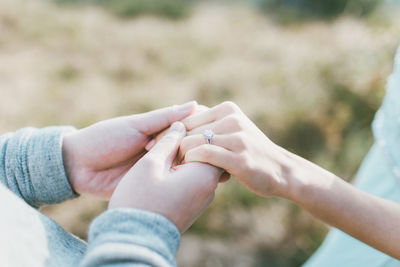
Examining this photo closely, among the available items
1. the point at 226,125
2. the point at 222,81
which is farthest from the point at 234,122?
the point at 222,81

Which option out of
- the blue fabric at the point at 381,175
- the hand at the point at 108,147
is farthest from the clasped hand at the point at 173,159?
the blue fabric at the point at 381,175

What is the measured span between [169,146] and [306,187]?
47 cm

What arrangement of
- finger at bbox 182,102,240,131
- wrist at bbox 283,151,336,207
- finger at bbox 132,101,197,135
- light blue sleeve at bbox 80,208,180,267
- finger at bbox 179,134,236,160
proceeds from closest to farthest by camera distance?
light blue sleeve at bbox 80,208,180,267
wrist at bbox 283,151,336,207
finger at bbox 179,134,236,160
finger at bbox 182,102,240,131
finger at bbox 132,101,197,135

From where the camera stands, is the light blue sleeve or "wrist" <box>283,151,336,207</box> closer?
the light blue sleeve

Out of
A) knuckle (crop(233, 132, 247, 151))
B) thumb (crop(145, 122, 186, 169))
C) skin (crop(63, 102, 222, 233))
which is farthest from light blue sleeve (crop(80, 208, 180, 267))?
knuckle (crop(233, 132, 247, 151))

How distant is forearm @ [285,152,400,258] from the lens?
113 centimetres

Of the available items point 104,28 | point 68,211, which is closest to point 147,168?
point 68,211

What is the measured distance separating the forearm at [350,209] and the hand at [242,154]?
0.06 meters

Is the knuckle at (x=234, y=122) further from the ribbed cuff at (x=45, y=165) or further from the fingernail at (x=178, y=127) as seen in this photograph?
the ribbed cuff at (x=45, y=165)

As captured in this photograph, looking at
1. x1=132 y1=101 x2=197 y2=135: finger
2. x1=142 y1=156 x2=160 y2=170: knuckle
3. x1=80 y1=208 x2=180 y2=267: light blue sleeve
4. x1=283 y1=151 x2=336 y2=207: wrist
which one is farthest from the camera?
x1=132 y1=101 x2=197 y2=135: finger

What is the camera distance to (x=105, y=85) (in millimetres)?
4516

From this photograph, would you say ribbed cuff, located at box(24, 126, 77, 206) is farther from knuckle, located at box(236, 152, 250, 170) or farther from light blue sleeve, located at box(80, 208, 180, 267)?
knuckle, located at box(236, 152, 250, 170)

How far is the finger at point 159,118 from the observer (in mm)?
1511

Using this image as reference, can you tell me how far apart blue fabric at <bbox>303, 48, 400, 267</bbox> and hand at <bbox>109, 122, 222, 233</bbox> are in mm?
751
